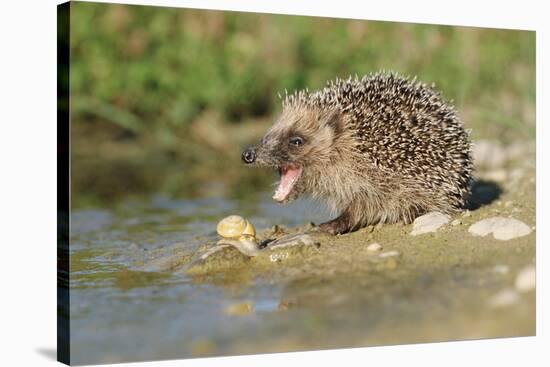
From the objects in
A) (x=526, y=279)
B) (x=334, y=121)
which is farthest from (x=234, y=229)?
(x=526, y=279)

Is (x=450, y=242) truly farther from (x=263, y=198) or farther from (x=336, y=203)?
(x=263, y=198)

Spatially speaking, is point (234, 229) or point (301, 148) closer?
point (234, 229)

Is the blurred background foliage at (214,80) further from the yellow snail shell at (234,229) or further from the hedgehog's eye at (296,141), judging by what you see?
the yellow snail shell at (234,229)

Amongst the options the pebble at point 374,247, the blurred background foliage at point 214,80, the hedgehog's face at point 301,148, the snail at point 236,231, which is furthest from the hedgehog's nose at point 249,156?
the blurred background foliage at point 214,80

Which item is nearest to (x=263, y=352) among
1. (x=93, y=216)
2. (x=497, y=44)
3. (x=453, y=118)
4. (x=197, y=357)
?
(x=197, y=357)

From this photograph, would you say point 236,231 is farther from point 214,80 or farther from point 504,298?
point 214,80

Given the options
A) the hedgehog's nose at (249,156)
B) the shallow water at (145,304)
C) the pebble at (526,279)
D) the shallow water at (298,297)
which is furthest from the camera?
the hedgehog's nose at (249,156)
